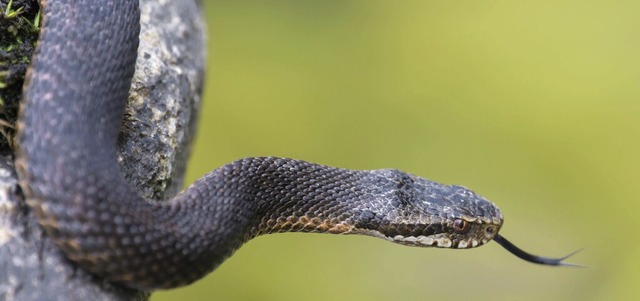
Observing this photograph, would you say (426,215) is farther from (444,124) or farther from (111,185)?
(444,124)

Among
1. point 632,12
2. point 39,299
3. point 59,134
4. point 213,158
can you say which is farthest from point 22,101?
point 632,12

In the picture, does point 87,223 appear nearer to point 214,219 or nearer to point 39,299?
point 39,299

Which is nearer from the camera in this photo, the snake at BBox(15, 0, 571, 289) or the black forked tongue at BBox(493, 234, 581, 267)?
the snake at BBox(15, 0, 571, 289)

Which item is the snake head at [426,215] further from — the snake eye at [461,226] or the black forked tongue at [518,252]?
the black forked tongue at [518,252]

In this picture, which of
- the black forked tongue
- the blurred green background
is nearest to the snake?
the black forked tongue

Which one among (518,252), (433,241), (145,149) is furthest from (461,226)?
(145,149)

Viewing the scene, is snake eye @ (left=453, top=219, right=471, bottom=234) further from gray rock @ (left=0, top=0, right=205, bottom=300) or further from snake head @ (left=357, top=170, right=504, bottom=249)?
gray rock @ (left=0, top=0, right=205, bottom=300)
